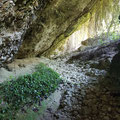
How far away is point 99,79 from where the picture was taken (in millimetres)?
4758

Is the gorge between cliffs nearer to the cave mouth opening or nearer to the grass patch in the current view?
the grass patch

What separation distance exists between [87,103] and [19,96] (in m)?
2.12

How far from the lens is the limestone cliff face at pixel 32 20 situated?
3.65 m

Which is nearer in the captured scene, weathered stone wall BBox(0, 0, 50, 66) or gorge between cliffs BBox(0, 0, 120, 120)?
gorge between cliffs BBox(0, 0, 120, 120)

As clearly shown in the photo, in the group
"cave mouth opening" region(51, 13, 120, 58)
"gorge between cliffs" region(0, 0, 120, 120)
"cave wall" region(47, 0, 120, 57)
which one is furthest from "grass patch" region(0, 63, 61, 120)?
"cave mouth opening" region(51, 13, 120, 58)

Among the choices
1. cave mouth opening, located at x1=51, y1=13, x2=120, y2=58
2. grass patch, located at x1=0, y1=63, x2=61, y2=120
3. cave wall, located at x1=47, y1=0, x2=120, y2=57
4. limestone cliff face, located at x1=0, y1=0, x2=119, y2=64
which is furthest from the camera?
cave mouth opening, located at x1=51, y1=13, x2=120, y2=58

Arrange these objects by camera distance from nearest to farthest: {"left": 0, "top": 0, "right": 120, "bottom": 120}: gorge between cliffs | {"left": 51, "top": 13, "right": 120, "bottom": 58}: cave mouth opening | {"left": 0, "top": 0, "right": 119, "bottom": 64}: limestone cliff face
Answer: {"left": 0, "top": 0, "right": 120, "bottom": 120}: gorge between cliffs
{"left": 0, "top": 0, "right": 119, "bottom": 64}: limestone cliff face
{"left": 51, "top": 13, "right": 120, "bottom": 58}: cave mouth opening

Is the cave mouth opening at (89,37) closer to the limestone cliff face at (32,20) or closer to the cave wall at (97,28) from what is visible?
the cave wall at (97,28)

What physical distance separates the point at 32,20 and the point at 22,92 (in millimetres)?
2789

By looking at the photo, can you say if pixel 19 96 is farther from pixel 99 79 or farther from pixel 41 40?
pixel 41 40

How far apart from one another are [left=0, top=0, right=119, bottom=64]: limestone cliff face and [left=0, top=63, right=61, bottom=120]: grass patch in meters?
1.20

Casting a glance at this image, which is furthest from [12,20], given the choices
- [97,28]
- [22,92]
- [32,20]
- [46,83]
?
[97,28]

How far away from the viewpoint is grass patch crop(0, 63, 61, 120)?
304 centimetres

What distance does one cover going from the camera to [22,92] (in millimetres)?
3484
